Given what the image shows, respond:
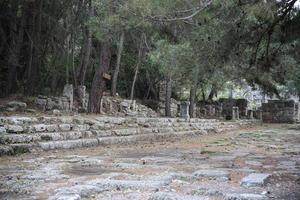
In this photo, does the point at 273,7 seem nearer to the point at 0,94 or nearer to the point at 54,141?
the point at 54,141

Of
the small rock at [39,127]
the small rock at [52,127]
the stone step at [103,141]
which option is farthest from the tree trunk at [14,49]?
the small rock at [39,127]

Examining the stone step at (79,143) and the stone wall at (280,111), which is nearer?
the stone step at (79,143)

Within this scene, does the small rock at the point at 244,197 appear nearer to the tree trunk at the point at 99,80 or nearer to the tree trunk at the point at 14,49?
the tree trunk at the point at 99,80

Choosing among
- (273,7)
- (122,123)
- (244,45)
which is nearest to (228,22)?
(244,45)

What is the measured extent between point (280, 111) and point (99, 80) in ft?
57.4

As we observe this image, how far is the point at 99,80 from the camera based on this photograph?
495 inches

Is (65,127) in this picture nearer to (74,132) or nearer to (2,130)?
(74,132)

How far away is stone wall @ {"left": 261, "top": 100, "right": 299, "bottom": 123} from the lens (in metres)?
26.8

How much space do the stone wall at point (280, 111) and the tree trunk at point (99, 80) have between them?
54.9 feet

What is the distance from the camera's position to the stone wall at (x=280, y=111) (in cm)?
2680

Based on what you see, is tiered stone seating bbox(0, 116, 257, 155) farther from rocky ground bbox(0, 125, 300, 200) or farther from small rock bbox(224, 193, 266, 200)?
small rock bbox(224, 193, 266, 200)

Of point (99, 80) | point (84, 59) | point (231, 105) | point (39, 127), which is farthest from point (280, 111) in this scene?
point (39, 127)

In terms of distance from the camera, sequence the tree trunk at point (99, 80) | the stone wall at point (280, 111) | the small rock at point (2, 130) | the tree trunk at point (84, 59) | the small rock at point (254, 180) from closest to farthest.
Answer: the small rock at point (254, 180), the small rock at point (2, 130), the tree trunk at point (99, 80), the tree trunk at point (84, 59), the stone wall at point (280, 111)

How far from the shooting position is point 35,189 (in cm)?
399
